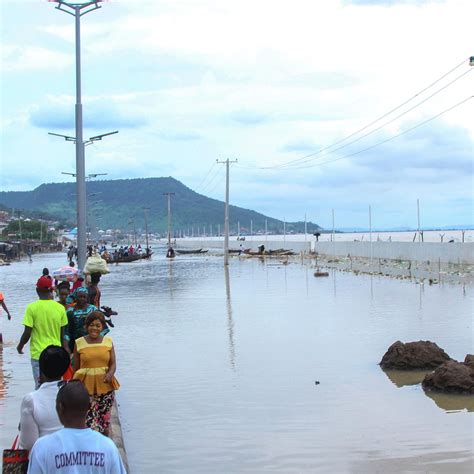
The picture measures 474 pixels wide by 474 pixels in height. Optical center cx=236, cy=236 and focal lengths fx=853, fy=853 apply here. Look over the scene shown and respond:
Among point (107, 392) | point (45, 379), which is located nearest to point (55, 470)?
point (45, 379)

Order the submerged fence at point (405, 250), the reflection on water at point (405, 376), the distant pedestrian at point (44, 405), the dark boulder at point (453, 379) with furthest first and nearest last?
the submerged fence at point (405, 250) < the reflection on water at point (405, 376) < the dark boulder at point (453, 379) < the distant pedestrian at point (44, 405)

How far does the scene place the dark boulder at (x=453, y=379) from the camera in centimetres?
1120

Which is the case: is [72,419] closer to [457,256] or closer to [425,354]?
[425,354]

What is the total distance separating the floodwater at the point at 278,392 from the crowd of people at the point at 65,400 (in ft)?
3.80

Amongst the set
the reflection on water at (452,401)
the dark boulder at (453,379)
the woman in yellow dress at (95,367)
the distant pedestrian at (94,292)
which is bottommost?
the reflection on water at (452,401)

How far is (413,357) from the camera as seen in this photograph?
13.2 m

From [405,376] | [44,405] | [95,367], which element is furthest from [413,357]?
[44,405]

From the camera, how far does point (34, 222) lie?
536 ft

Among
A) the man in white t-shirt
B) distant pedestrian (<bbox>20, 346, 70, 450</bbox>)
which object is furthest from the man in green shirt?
the man in white t-shirt

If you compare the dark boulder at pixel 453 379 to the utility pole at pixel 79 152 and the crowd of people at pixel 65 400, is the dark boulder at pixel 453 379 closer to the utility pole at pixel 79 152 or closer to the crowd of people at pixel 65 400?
the crowd of people at pixel 65 400

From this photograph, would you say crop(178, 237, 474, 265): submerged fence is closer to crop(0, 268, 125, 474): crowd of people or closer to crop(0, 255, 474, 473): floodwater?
crop(0, 255, 474, 473): floodwater

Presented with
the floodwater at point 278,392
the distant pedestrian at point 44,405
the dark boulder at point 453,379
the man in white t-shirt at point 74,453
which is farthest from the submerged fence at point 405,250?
the man in white t-shirt at point 74,453

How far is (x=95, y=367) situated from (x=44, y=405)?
7.59ft

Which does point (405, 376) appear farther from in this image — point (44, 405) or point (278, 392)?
point (44, 405)
